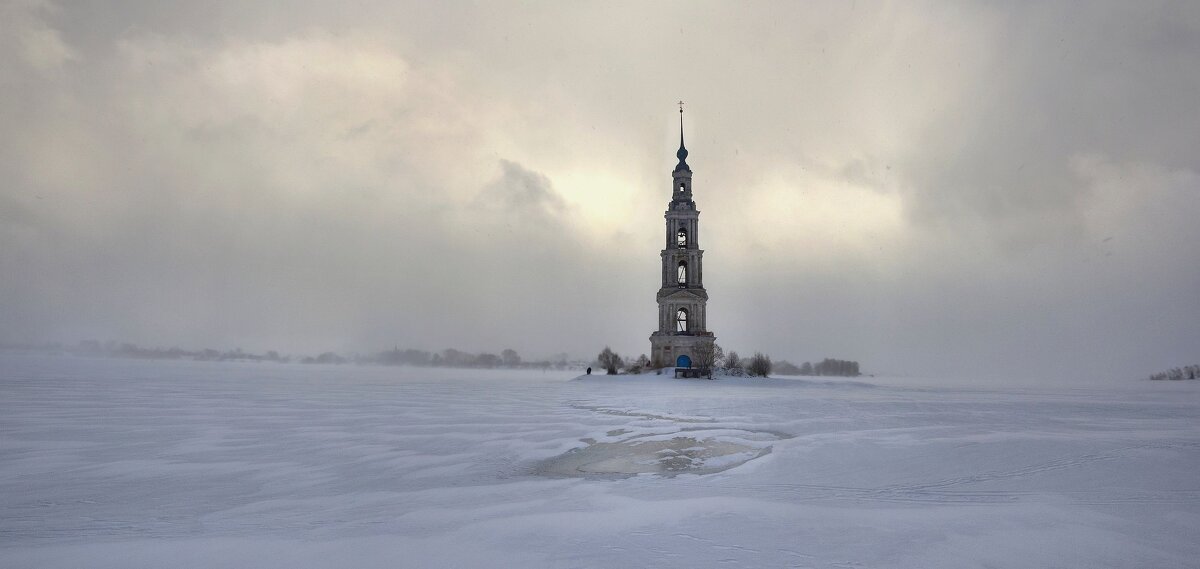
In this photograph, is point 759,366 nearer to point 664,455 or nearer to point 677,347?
point 677,347

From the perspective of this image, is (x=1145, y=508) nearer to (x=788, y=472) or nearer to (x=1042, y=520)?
(x=1042, y=520)

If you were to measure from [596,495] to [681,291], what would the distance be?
69.7m

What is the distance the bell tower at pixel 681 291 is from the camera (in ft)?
255

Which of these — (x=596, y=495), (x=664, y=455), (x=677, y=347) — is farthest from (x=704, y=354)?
(x=596, y=495)

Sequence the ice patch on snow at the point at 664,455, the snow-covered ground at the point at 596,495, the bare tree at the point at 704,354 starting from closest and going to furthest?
the snow-covered ground at the point at 596,495 → the ice patch on snow at the point at 664,455 → the bare tree at the point at 704,354

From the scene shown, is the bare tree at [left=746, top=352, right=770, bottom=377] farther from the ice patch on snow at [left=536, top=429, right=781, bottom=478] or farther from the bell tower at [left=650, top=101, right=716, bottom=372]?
the ice patch on snow at [left=536, top=429, right=781, bottom=478]

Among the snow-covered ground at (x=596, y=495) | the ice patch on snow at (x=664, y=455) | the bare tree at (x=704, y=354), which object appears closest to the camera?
the snow-covered ground at (x=596, y=495)

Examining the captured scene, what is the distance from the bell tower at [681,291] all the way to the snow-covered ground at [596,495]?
180 ft

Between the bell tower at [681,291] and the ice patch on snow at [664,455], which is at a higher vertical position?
the bell tower at [681,291]

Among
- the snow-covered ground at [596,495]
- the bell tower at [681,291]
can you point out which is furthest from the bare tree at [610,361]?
the snow-covered ground at [596,495]

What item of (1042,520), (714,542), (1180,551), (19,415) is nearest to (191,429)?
(19,415)

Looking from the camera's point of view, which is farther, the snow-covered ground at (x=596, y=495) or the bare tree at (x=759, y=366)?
the bare tree at (x=759, y=366)

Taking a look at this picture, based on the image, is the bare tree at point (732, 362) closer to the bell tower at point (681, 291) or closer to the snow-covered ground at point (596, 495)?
the bell tower at point (681, 291)

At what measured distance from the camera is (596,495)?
458 inches
